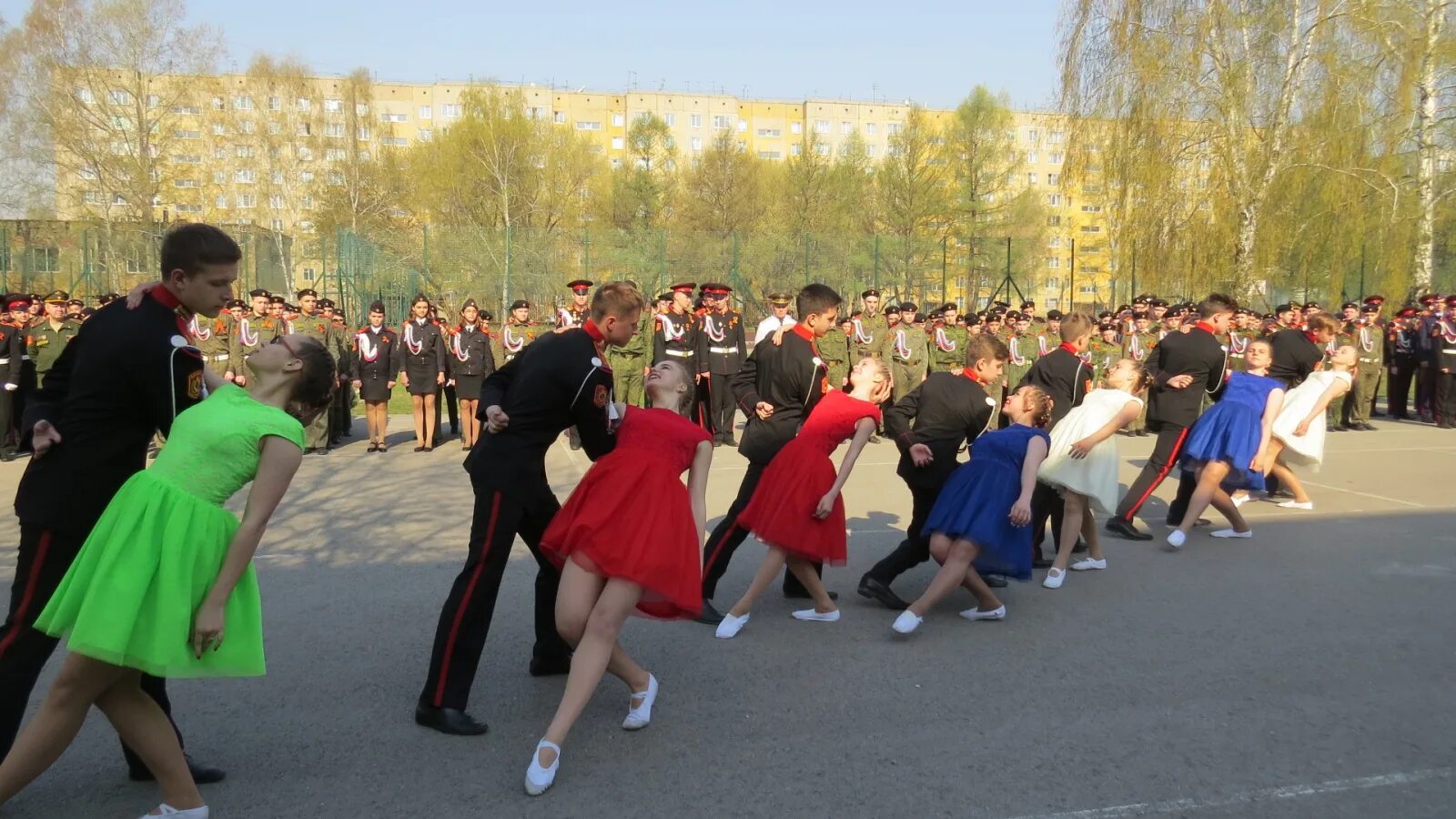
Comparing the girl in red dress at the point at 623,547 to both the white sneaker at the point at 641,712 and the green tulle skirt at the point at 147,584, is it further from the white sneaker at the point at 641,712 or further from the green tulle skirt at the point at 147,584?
the green tulle skirt at the point at 147,584

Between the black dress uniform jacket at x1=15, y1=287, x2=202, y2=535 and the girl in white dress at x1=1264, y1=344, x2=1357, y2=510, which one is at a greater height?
the black dress uniform jacket at x1=15, y1=287, x2=202, y2=535

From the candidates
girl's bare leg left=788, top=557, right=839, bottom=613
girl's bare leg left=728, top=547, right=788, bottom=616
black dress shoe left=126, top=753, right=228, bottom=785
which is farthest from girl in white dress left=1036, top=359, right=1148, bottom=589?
black dress shoe left=126, top=753, right=228, bottom=785

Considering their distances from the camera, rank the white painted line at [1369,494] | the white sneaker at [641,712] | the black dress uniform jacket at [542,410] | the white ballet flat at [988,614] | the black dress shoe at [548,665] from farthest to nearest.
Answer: the white painted line at [1369,494] → the white ballet flat at [988,614] → the black dress shoe at [548,665] → the white sneaker at [641,712] → the black dress uniform jacket at [542,410]

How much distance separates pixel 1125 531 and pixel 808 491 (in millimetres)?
3776

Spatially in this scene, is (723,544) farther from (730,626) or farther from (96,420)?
(96,420)

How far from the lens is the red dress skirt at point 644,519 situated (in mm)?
3824

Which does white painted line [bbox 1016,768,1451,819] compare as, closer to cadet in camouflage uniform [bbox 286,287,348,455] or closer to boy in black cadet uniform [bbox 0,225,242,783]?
boy in black cadet uniform [bbox 0,225,242,783]

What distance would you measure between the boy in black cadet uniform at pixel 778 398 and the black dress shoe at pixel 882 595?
79cm

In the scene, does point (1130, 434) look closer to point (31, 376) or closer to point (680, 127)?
point (31, 376)

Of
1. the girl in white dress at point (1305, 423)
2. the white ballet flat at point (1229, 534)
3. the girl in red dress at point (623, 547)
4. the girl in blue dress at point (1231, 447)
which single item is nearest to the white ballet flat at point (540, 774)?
the girl in red dress at point (623, 547)

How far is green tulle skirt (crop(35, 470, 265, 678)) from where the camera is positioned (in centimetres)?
298

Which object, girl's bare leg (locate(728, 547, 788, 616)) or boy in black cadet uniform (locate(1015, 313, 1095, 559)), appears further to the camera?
boy in black cadet uniform (locate(1015, 313, 1095, 559))

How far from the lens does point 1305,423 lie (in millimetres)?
8930

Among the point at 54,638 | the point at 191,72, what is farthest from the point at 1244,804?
the point at 191,72
